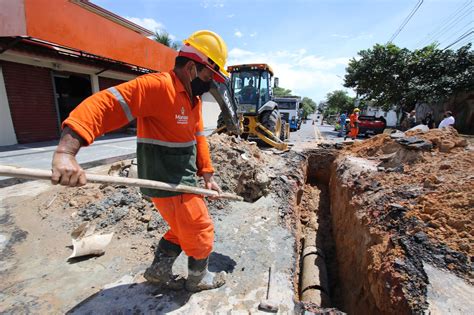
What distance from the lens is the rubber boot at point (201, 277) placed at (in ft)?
6.55

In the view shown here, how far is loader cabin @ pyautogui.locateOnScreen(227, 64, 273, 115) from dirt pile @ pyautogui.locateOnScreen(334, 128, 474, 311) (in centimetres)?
452

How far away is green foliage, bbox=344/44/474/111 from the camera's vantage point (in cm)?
1333

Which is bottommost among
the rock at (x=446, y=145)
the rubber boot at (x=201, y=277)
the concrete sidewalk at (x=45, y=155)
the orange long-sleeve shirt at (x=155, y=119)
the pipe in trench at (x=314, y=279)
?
the pipe in trench at (x=314, y=279)

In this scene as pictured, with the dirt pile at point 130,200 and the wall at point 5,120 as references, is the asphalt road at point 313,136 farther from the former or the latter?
the wall at point 5,120

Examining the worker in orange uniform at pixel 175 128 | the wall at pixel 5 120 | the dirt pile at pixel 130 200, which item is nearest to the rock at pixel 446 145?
the dirt pile at pixel 130 200

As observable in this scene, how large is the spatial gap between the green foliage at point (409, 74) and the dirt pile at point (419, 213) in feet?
37.3

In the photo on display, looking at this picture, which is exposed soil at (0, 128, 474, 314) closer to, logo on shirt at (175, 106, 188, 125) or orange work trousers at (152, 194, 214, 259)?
orange work trousers at (152, 194, 214, 259)

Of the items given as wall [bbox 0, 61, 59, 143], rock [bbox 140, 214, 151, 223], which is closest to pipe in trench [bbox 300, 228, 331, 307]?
rock [bbox 140, 214, 151, 223]

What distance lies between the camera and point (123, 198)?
351 cm

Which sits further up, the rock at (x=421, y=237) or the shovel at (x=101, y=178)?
the shovel at (x=101, y=178)

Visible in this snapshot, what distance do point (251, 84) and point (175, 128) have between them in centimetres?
728

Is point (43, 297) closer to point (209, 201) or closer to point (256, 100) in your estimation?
point (209, 201)

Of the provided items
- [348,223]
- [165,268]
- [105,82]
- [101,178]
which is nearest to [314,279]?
[348,223]

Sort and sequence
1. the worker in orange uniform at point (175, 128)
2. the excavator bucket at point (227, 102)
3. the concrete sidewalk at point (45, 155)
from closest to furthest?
the worker in orange uniform at point (175, 128), the excavator bucket at point (227, 102), the concrete sidewalk at point (45, 155)
